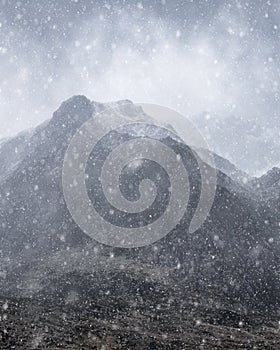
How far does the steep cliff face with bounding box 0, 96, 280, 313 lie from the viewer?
40438 mm

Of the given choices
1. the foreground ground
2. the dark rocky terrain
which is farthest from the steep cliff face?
the foreground ground

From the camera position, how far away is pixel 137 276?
42.0m

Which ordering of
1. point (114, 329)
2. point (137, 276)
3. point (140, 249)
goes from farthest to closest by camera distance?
point (140, 249), point (137, 276), point (114, 329)

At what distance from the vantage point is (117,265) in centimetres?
4462

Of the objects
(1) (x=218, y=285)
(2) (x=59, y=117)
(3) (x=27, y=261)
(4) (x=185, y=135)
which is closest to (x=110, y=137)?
(2) (x=59, y=117)

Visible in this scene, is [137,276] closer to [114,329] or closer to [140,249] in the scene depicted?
[140,249]

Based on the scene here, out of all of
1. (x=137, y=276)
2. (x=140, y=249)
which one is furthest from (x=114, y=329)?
(x=140, y=249)

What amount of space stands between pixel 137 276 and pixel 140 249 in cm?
650

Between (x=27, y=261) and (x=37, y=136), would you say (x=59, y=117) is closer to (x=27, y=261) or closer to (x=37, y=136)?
(x=37, y=136)

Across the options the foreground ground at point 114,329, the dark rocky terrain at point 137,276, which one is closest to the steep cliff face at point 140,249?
the dark rocky terrain at point 137,276

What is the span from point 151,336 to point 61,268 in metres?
20.1

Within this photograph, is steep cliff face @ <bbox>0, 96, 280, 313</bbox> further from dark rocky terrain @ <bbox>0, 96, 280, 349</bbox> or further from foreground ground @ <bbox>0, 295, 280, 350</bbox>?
foreground ground @ <bbox>0, 295, 280, 350</bbox>

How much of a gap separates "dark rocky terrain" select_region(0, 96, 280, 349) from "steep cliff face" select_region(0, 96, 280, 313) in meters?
0.16

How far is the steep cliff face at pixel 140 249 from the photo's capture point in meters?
40.4
